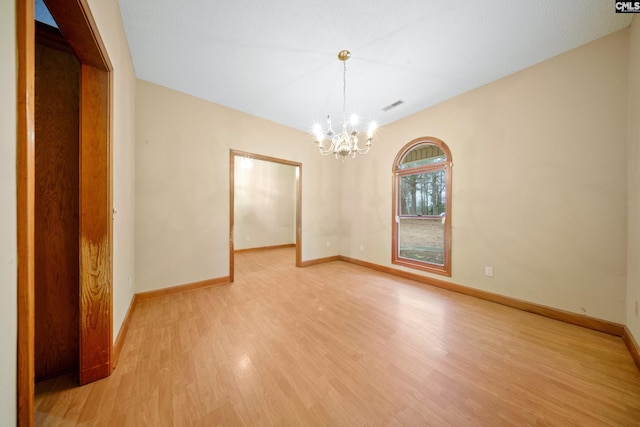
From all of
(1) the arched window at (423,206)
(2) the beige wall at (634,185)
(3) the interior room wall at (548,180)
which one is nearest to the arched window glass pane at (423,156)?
(1) the arched window at (423,206)

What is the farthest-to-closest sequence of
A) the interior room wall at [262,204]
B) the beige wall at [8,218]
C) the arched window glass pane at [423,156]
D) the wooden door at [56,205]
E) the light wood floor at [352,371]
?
the interior room wall at [262,204] → the arched window glass pane at [423,156] → the wooden door at [56,205] → the light wood floor at [352,371] → the beige wall at [8,218]

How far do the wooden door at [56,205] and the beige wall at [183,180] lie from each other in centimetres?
129

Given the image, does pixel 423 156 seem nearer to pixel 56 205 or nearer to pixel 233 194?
pixel 233 194

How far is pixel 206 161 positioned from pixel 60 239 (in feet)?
Result: 6.53

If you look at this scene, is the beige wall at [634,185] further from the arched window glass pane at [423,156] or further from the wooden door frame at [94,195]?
the wooden door frame at [94,195]

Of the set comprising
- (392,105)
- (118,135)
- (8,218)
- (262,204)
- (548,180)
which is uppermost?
(392,105)

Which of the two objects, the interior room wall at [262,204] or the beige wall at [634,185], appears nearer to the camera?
the beige wall at [634,185]

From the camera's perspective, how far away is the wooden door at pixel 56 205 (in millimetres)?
1363

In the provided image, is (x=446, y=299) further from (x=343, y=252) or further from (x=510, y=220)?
(x=343, y=252)

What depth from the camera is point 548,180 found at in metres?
2.34

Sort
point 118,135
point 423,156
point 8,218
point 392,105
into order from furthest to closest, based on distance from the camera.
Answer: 1. point 423,156
2. point 392,105
3. point 118,135
4. point 8,218

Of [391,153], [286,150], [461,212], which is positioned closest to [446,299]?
[461,212]

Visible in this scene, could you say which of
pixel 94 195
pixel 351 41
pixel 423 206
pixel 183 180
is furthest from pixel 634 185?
pixel 183 180

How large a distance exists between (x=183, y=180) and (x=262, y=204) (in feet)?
11.2
